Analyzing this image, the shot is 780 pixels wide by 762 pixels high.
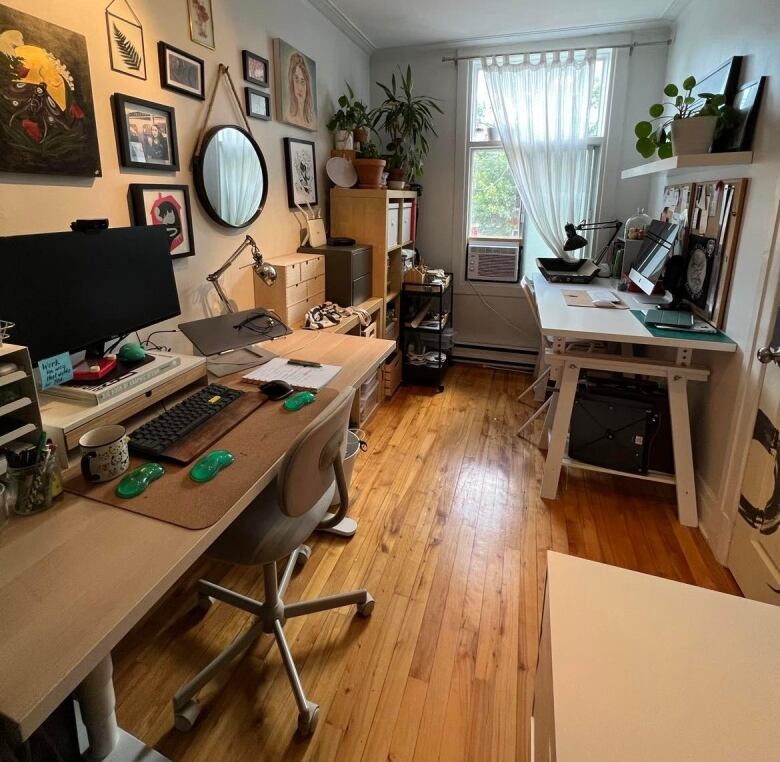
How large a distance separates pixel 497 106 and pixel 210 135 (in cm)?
236

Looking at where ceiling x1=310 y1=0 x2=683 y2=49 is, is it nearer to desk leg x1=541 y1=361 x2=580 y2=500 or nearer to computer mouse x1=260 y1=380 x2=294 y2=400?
desk leg x1=541 y1=361 x2=580 y2=500

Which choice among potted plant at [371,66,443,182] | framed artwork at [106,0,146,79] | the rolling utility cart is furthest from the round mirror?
the rolling utility cart

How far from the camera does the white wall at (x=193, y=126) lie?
4.66 feet

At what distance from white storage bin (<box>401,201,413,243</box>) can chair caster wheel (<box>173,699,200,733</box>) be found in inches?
119

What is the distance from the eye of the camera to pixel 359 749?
127 centimetres

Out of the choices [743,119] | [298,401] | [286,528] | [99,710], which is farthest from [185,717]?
[743,119]

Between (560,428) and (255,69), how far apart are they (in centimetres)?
221

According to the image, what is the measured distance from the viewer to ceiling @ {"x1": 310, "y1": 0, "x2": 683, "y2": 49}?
2852mm

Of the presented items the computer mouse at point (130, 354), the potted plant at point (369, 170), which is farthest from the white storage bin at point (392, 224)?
the computer mouse at point (130, 354)

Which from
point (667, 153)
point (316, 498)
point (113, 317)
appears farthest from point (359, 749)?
point (667, 153)

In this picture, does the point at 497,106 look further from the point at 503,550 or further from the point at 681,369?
the point at 503,550

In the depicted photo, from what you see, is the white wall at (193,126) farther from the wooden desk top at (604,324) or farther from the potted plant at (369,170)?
the wooden desk top at (604,324)

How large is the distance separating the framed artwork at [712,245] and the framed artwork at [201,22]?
7.28ft

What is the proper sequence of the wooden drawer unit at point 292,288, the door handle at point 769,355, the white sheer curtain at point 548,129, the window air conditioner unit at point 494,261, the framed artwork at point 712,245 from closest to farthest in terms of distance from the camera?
1. the door handle at point 769,355
2. the framed artwork at point 712,245
3. the wooden drawer unit at point 292,288
4. the white sheer curtain at point 548,129
5. the window air conditioner unit at point 494,261
